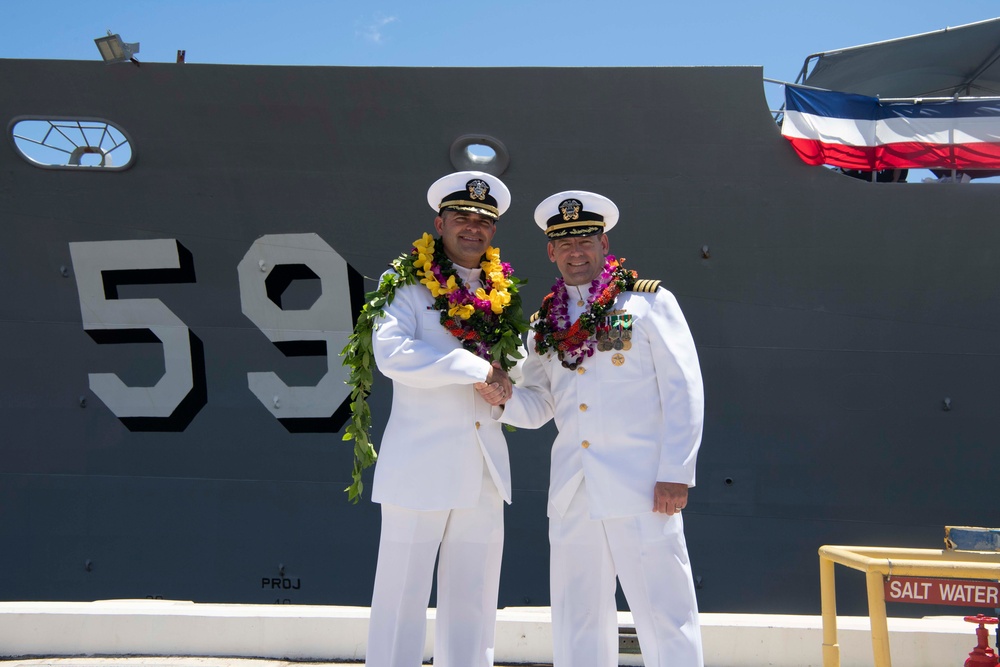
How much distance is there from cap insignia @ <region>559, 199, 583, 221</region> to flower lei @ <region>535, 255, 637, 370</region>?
6.7 inches

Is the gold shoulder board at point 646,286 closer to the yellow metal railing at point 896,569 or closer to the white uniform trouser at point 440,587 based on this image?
the white uniform trouser at point 440,587

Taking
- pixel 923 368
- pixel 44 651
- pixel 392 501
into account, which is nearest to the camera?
pixel 392 501

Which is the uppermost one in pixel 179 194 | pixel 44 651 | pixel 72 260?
pixel 179 194

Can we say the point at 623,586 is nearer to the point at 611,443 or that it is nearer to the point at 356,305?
the point at 611,443

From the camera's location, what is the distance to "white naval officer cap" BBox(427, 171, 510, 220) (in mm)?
2602

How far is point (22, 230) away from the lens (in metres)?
5.36

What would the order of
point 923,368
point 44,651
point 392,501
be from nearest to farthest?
point 392,501 → point 44,651 → point 923,368

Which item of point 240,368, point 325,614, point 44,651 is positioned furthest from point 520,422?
point 240,368

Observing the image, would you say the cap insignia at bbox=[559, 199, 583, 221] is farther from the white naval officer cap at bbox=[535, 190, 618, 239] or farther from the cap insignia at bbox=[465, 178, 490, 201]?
the cap insignia at bbox=[465, 178, 490, 201]

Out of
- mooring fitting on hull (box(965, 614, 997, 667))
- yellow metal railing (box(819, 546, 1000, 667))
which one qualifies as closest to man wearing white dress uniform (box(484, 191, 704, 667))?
yellow metal railing (box(819, 546, 1000, 667))

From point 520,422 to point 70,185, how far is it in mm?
4167

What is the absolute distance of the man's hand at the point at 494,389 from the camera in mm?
2436

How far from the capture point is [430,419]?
251 centimetres

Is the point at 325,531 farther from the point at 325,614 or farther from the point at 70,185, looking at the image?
the point at 70,185
